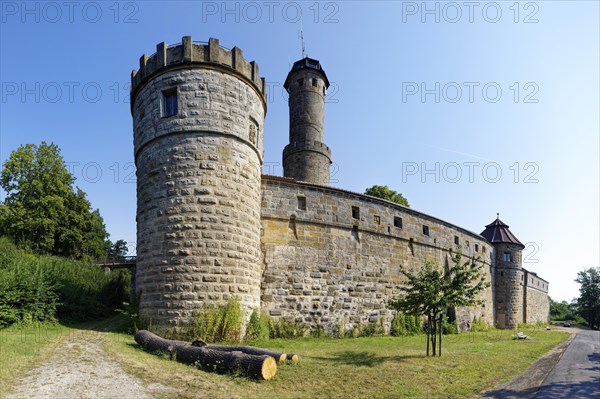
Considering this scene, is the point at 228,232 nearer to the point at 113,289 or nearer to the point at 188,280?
the point at 188,280

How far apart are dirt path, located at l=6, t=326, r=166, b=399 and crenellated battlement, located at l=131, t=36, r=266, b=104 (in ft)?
29.1

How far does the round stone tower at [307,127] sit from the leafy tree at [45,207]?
16586 mm

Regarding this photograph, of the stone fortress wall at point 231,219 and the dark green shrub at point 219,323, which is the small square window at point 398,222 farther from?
the dark green shrub at point 219,323

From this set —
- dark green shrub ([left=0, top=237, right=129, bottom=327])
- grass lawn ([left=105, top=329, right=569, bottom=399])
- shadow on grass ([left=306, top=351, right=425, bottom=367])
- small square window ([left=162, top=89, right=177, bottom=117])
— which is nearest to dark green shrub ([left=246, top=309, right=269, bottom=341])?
grass lawn ([left=105, top=329, right=569, bottom=399])

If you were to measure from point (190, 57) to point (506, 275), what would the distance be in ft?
97.3

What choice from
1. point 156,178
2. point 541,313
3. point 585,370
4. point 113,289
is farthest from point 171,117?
point 541,313

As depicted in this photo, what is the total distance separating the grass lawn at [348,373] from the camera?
23.1 ft

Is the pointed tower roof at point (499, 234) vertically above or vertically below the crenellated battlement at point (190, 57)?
below

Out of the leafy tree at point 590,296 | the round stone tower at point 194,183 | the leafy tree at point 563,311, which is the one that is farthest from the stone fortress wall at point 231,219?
the leafy tree at point 563,311

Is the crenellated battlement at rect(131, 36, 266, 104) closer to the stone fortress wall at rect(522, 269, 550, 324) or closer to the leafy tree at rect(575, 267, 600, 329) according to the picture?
the stone fortress wall at rect(522, 269, 550, 324)

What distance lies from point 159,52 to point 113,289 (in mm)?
10897

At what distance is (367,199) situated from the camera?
1809 cm

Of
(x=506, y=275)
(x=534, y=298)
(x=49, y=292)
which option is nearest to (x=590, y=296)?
(x=534, y=298)

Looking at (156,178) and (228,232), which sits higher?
(156,178)
